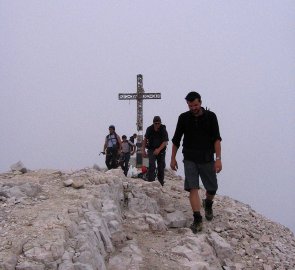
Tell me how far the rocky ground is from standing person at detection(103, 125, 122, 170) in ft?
11.6

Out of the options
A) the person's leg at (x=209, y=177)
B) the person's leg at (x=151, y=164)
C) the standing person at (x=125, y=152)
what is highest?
the person's leg at (x=209, y=177)

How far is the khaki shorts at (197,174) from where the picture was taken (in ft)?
25.3

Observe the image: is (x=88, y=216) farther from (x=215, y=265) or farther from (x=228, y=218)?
(x=228, y=218)

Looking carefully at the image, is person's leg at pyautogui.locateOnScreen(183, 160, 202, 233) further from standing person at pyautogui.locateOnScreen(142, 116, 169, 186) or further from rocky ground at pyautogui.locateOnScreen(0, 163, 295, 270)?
standing person at pyautogui.locateOnScreen(142, 116, 169, 186)

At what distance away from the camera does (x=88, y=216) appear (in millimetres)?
6742

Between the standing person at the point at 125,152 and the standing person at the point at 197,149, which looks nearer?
the standing person at the point at 197,149

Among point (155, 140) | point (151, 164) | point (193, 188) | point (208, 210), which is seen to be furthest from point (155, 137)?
point (193, 188)

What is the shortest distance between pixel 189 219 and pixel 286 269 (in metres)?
1.97

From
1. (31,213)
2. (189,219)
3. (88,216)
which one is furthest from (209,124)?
(31,213)

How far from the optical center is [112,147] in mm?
13422

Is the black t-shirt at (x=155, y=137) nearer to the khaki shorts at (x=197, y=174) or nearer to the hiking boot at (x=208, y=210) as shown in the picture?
the hiking boot at (x=208, y=210)

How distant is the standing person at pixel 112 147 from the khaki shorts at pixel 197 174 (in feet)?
18.9

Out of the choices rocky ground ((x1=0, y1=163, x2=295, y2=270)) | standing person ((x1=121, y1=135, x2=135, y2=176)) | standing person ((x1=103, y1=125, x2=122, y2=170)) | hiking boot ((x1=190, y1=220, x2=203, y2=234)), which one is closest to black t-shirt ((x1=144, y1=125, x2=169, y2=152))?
rocky ground ((x1=0, y1=163, x2=295, y2=270))

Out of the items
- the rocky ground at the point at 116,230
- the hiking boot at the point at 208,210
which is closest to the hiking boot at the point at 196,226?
the rocky ground at the point at 116,230
